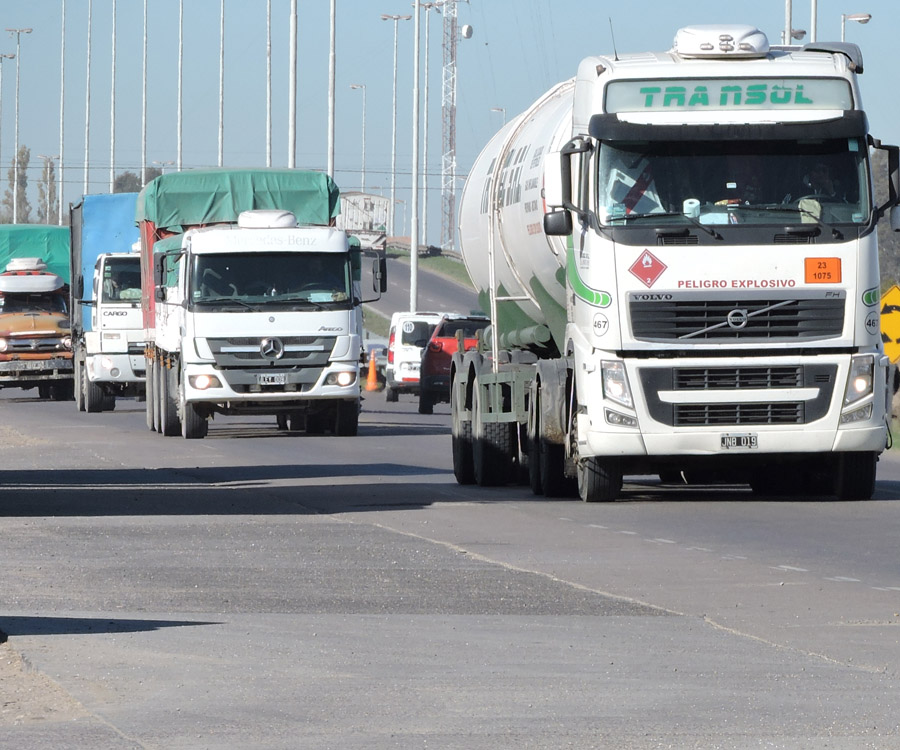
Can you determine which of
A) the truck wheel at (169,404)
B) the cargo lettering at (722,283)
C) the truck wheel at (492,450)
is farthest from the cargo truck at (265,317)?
the cargo lettering at (722,283)

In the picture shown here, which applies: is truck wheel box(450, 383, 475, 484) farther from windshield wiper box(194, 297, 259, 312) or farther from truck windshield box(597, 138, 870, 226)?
windshield wiper box(194, 297, 259, 312)

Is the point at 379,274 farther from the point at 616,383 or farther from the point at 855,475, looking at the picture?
the point at 616,383

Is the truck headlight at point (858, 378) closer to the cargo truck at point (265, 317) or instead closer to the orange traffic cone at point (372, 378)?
the cargo truck at point (265, 317)

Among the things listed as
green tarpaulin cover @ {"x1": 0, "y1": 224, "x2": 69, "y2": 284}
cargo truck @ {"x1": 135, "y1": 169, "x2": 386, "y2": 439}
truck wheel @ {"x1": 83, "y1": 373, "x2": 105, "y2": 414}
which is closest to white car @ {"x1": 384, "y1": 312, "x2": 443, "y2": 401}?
truck wheel @ {"x1": 83, "y1": 373, "x2": 105, "y2": 414}

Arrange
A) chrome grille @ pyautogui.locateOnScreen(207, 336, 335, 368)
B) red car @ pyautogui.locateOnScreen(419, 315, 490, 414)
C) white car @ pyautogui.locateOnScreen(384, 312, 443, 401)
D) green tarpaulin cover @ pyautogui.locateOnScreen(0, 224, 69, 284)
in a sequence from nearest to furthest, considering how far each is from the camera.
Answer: chrome grille @ pyautogui.locateOnScreen(207, 336, 335, 368)
red car @ pyautogui.locateOnScreen(419, 315, 490, 414)
white car @ pyautogui.locateOnScreen(384, 312, 443, 401)
green tarpaulin cover @ pyautogui.locateOnScreen(0, 224, 69, 284)

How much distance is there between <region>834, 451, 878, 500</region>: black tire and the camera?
18.3m

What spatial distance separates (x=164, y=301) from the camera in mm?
31391

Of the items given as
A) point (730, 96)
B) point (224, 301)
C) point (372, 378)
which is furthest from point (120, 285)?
point (730, 96)

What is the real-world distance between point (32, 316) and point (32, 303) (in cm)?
65

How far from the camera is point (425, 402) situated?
40.9 metres

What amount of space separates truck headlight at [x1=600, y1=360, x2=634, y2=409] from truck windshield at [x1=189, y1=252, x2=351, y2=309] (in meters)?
12.5

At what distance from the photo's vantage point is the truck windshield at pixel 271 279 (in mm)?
29062

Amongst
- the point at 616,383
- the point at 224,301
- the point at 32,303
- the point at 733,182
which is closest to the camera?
the point at 733,182

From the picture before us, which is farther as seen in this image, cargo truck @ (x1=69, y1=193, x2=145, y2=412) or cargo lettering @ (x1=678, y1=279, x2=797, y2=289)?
cargo truck @ (x1=69, y1=193, x2=145, y2=412)
